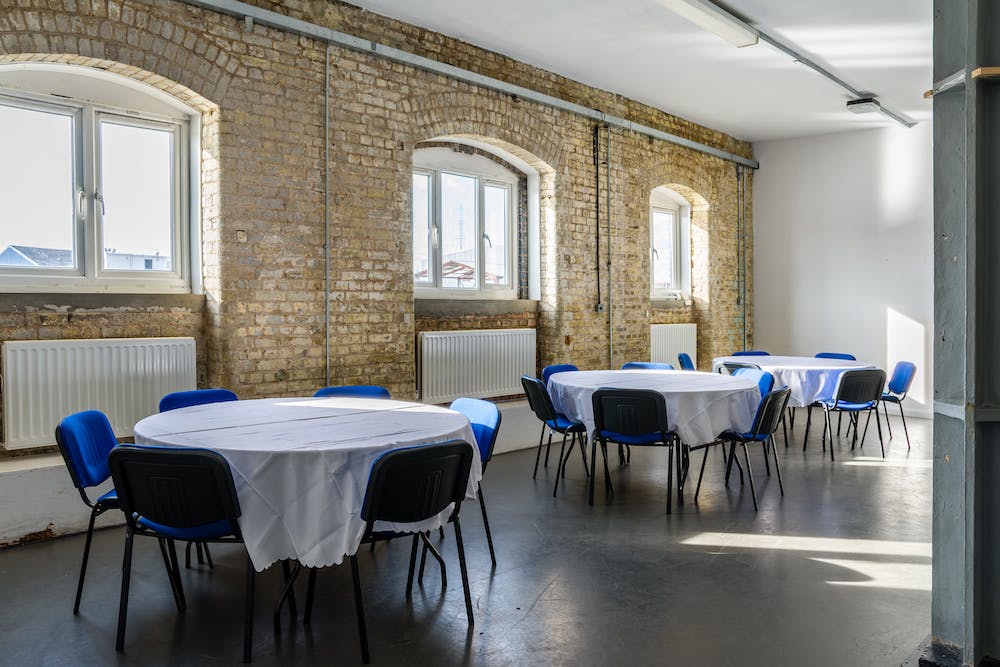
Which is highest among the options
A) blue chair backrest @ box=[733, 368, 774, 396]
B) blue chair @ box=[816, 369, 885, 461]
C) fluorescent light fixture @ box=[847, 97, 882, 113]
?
fluorescent light fixture @ box=[847, 97, 882, 113]

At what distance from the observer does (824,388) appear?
25.0ft

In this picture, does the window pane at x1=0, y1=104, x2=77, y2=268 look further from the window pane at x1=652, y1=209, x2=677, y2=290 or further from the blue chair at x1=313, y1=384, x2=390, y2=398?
the window pane at x1=652, y1=209, x2=677, y2=290

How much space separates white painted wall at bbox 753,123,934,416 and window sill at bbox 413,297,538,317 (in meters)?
5.19

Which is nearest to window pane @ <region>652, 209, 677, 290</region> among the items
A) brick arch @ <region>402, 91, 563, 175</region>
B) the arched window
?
the arched window

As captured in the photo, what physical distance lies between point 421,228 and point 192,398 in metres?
3.58

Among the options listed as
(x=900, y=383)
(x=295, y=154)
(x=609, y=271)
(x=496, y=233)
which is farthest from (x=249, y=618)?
(x=900, y=383)

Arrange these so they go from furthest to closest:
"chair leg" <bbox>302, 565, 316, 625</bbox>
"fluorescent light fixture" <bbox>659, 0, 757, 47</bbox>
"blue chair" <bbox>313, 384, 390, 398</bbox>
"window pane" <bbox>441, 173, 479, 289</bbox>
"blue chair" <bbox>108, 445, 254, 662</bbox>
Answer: "window pane" <bbox>441, 173, 479, 289</bbox>, "fluorescent light fixture" <bbox>659, 0, 757, 47</bbox>, "blue chair" <bbox>313, 384, 390, 398</bbox>, "chair leg" <bbox>302, 565, 316, 625</bbox>, "blue chair" <bbox>108, 445, 254, 662</bbox>

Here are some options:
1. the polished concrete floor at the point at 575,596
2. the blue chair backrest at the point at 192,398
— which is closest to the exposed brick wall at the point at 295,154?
the blue chair backrest at the point at 192,398

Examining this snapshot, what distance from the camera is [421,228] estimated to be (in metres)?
7.85

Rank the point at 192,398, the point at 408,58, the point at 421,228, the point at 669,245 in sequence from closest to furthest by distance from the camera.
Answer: the point at 192,398, the point at 408,58, the point at 421,228, the point at 669,245

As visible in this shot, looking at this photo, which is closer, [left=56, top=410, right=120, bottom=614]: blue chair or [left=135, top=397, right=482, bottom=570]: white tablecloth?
[left=135, top=397, right=482, bottom=570]: white tablecloth

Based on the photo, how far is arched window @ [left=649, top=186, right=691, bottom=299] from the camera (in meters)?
11.1

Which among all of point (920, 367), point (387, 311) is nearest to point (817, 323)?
point (920, 367)

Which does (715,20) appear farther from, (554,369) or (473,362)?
(473,362)
